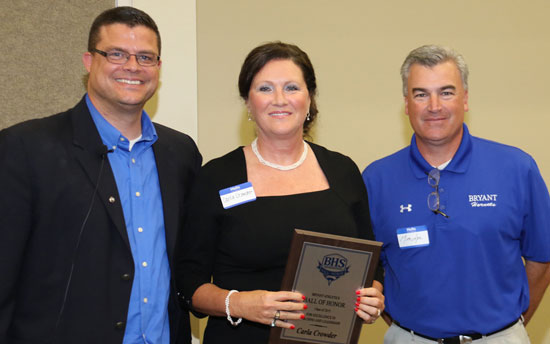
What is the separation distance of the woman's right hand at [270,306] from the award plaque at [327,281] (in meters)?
0.03

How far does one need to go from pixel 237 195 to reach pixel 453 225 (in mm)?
999

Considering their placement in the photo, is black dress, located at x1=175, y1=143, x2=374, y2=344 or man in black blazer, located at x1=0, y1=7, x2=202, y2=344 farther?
black dress, located at x1=175, y1=143, x2=374, y2=344

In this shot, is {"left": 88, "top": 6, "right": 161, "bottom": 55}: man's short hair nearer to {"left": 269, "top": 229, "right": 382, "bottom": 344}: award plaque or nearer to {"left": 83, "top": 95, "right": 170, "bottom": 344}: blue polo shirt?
{"left": 83, "top": 95, "right": 170, "bottom": 344}: blue polo shirt

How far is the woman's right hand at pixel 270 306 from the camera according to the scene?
207 centimetres

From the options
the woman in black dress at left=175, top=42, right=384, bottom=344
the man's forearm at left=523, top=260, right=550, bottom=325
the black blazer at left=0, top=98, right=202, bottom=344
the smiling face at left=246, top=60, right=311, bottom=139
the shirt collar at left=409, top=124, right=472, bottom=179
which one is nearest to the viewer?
the black blazer at left=0, top=98, right=202, bottom=344

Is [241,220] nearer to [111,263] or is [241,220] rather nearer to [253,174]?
[253,174]

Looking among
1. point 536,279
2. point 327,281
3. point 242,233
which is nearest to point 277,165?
point 242,233

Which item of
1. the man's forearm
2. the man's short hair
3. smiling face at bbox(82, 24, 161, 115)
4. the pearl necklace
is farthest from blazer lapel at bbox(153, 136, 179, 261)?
the man's forearm

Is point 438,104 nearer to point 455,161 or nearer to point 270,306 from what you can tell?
point 455,161

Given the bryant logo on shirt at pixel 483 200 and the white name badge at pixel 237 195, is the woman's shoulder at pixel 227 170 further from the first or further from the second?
the bryant logo on shirt at pixel 483 200

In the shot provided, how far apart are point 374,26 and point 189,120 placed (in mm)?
1561

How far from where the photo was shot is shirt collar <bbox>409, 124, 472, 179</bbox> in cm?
262

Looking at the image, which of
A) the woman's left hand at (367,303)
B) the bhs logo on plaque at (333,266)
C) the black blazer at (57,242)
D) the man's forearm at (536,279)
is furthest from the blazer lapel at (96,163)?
the man's forearm at (536,279)

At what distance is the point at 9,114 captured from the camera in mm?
2955
